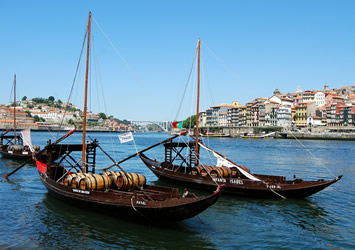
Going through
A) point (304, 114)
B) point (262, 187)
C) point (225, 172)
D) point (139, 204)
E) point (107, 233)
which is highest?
point (304, 114)

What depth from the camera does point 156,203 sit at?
17.5m

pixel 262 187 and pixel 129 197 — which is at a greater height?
pixel 129 197

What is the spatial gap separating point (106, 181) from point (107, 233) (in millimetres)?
3882

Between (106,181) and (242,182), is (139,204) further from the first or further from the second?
(242,182)

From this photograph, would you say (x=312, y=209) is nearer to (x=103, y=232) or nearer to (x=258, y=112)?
(x=103, y=232)

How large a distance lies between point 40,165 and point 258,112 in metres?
171

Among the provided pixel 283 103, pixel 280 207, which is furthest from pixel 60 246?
pixel 283 103

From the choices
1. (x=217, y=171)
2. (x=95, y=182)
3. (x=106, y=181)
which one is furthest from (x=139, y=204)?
(x=217, y=171)

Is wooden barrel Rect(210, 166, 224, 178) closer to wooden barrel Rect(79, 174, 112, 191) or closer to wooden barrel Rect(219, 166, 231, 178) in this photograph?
wooden barrel Rect(219, 166, 231, 178)

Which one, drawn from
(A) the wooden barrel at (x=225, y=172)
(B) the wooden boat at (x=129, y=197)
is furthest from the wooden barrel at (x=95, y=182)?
(A) the wooden barrel at (x=225, y=172)

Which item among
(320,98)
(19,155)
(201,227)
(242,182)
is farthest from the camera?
(320,98)

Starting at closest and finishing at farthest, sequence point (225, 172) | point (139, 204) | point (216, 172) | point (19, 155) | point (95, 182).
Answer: point (139, 204), point (95, 182), point (216, 172), point (225, 172), point (19, 155)

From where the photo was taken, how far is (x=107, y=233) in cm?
1739

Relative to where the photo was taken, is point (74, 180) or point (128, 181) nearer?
point (128, 181)
